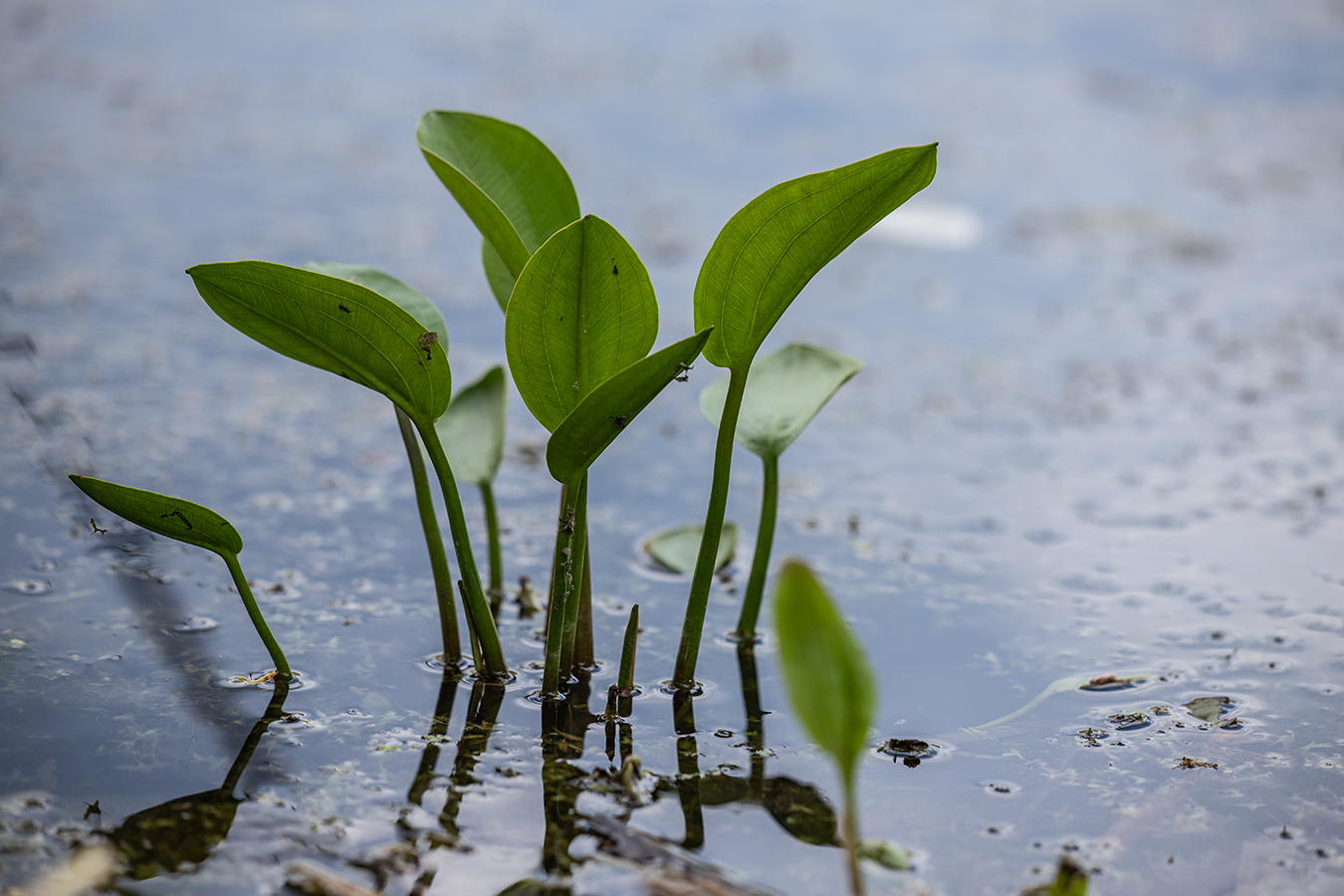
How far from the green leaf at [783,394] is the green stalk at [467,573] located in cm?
29

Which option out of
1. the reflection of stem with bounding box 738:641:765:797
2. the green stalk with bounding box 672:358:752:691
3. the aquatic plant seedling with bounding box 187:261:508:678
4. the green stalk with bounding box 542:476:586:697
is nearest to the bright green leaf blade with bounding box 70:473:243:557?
the aquatic plant seedling with bounding box 187:261:508:678

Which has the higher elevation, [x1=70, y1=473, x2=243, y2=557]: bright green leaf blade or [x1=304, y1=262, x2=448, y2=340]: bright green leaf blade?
[x1=304, y1=262, x2=448, y2=340]: bright green leaf blade

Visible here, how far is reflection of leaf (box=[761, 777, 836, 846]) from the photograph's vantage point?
0.89m

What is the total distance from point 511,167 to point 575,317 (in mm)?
227

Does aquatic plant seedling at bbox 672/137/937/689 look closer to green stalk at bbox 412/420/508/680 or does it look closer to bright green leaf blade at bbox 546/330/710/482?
bright green leaf blade at bbox 546/330/710/482

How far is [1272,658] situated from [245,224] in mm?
2292

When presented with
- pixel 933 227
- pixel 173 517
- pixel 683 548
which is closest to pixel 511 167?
pixel 173 517

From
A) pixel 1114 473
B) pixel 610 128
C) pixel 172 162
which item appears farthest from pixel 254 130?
pixel 1114 473

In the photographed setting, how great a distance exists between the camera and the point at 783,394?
3.81ft

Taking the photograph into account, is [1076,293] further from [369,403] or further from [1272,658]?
[369,403]

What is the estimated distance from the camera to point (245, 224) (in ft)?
8.18

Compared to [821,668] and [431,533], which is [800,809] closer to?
[821,668]

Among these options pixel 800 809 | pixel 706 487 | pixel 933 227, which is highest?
pixel 933 227

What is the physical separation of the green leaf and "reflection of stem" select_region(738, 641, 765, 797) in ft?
0.78
